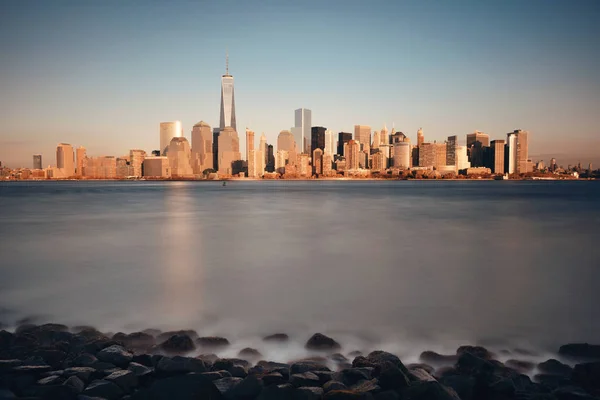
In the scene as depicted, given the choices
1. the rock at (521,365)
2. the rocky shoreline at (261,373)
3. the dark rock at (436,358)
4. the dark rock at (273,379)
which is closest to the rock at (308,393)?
the rocky shoreline at (261,373)

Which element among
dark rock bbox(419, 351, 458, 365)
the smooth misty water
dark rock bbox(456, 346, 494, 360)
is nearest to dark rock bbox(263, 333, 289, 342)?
the smooth misty water

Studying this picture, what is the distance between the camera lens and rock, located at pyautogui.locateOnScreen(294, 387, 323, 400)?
16.6 ft

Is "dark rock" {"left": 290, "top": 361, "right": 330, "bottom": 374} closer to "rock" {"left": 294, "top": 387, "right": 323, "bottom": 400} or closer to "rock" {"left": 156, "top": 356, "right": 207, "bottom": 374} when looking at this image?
"rock" {"left": 294, "top": 387, "right": 323, "bottom": 400}

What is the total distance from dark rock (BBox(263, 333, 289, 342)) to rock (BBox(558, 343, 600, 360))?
15.2 feet

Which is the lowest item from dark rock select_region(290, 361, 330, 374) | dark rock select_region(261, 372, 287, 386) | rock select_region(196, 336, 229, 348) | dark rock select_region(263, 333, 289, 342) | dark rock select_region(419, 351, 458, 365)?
dark rock select_region(263, 333, 289, 342)

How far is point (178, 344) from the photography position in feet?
24.2

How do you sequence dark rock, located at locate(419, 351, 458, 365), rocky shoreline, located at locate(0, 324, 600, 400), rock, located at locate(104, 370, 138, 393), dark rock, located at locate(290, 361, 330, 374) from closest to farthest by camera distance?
1. rocky shoreline, located at locate(0, 324, 600, 400)
2. rock, located at locate(104, 370, 138, 393)
3. dark rock, located at locate(290, 361, 330, 374)
4. dark rock, located at locate(419, 351, 458, 365)

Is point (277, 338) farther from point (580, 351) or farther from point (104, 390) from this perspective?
point (580, 351)

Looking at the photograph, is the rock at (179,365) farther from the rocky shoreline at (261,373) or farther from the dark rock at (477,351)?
the dark rock at (477,351)

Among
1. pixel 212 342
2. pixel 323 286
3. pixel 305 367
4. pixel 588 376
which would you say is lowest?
pixel 323 286

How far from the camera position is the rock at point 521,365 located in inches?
260

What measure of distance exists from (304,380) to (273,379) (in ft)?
1.35

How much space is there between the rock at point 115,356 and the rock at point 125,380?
553 mm

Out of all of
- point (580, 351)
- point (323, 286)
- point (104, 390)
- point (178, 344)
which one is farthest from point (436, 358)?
point (323, 286)
